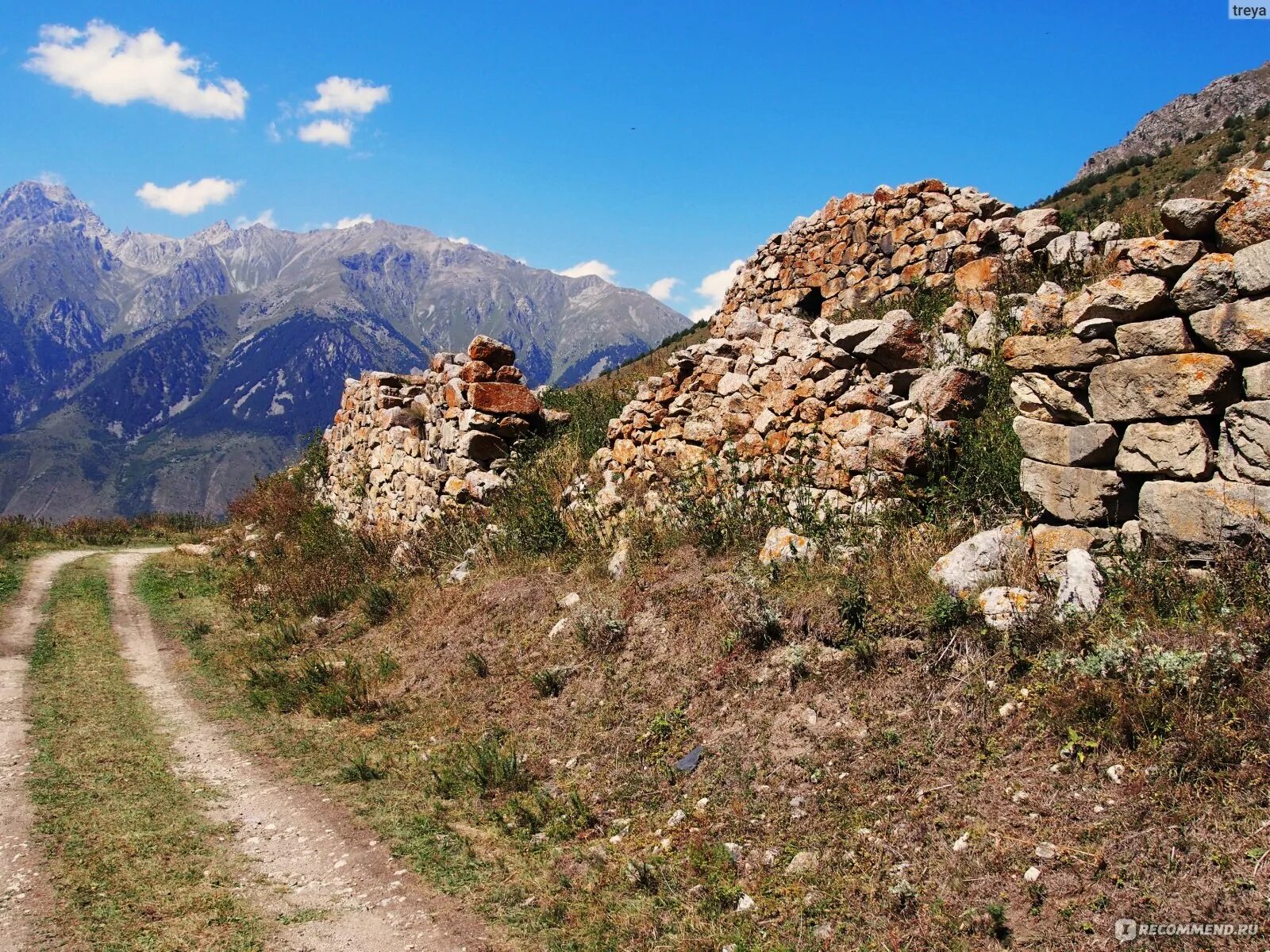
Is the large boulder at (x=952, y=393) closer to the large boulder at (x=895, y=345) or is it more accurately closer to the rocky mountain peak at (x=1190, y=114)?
the large boulder at (x=895, y=345)

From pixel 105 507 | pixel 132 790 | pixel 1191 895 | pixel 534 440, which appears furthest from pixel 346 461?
pixel 105 507

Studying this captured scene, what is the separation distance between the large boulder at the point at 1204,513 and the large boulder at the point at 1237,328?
0.84 meters

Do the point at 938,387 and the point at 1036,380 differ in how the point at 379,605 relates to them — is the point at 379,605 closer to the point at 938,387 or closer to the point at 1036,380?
the point at 938,387

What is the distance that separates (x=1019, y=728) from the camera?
4523mm

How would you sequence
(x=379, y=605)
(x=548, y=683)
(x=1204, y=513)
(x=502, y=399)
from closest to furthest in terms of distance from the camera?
(x=1204, y=513) < (x=548, y=683) < (x=379, y=605) < (x=502, y=399)

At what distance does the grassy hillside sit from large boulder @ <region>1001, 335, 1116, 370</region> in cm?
4059

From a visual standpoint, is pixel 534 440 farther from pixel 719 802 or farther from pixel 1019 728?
pixel 1019 728

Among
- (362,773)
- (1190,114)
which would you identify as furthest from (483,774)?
(1190,114)

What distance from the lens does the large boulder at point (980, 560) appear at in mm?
5664

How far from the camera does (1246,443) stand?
4.74m

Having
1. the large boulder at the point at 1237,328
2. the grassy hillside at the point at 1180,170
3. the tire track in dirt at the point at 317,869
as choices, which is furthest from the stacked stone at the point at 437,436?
the grassy hillside at the point at 1180,170

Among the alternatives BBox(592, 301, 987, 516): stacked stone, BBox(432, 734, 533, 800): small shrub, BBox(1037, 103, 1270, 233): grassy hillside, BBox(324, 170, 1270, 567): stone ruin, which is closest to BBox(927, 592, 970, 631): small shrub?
BBox(324, 170, 1270, 567): stone ruin

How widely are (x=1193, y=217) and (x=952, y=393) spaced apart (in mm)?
2771

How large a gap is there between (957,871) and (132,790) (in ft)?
19.7
